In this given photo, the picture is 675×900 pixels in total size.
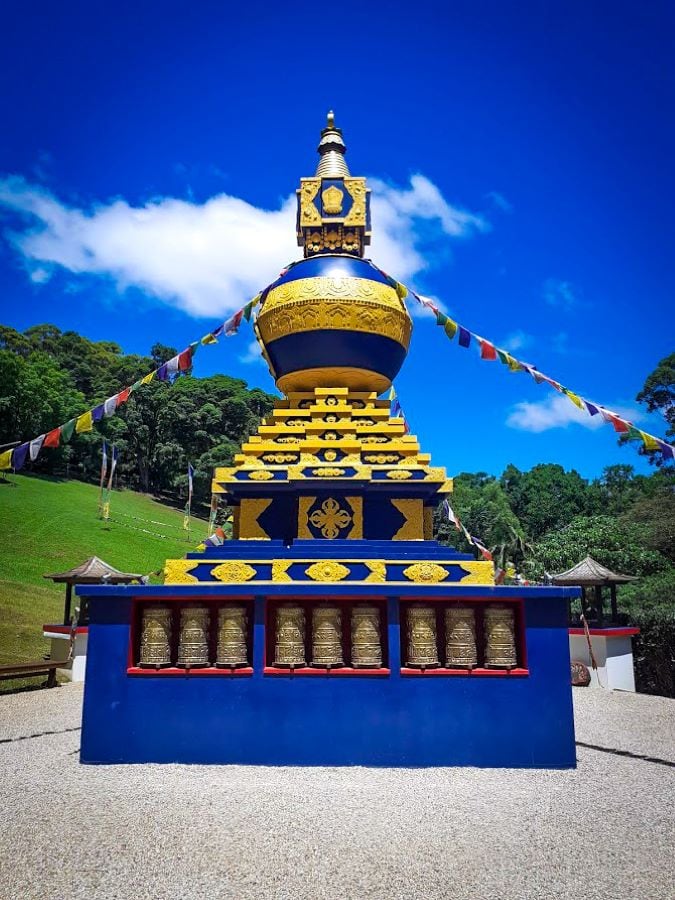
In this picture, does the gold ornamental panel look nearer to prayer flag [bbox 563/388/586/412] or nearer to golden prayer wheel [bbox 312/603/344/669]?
prayer flag [bbox 563/388/586/412]

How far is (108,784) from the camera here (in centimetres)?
609

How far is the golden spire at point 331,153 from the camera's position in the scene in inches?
446

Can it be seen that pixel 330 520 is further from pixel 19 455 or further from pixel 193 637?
pixel 19 455

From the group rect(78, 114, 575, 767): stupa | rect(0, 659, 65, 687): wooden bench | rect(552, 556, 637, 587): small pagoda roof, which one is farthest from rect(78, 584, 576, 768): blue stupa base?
rect(552, 556, 637, 587): small pagoda roof

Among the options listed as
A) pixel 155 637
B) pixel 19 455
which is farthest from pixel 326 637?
pixel 19 455

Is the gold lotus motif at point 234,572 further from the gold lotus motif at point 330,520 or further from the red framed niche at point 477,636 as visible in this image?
the red framed niche at point 477,636

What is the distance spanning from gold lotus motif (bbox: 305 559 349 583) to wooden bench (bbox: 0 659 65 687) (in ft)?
26.7

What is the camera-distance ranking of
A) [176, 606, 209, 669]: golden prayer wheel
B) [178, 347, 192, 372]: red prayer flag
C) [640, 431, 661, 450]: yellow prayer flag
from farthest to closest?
1. [178, 347, 192, 372]: red prayer flag
2. [640, 431, 661, 450]: yellow prayer flag
3. [176, 606, 209, 669]: golden prayer wheel

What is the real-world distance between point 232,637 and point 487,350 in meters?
6.19

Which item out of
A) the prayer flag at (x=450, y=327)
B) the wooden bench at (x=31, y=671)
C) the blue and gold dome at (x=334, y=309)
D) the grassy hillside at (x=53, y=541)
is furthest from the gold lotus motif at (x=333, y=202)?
the grassy hillside at (x=53, y=541)

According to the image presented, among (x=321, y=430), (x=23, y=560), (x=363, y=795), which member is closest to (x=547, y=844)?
(x=363, y=795)

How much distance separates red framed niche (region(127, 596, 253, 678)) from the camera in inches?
282

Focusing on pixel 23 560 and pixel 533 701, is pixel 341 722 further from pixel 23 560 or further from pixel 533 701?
pixel 23 560

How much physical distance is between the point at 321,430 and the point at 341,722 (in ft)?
13.2
